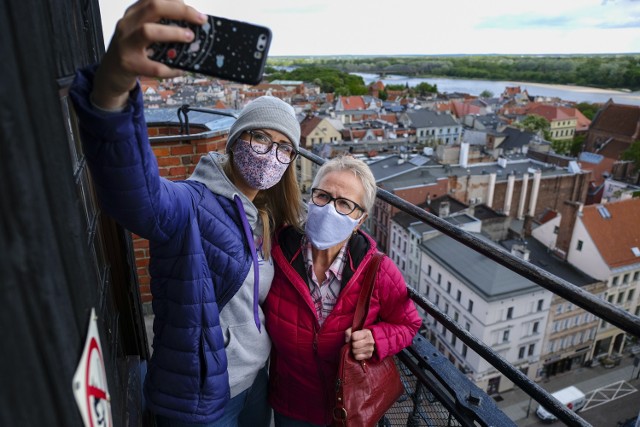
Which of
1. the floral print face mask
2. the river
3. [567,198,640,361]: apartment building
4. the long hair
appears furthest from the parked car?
the river

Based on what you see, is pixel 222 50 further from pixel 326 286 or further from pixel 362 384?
pixel 362 384

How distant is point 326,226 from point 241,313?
46 centimetres

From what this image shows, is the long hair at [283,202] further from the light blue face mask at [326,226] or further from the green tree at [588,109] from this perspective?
the green tree at [588,109]

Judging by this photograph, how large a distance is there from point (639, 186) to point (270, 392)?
1768 inches

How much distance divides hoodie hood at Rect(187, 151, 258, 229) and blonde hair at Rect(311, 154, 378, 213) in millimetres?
387

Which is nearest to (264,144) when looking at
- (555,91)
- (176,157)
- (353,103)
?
(176,157)

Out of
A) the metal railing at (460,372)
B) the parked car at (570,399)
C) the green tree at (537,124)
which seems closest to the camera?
the metal railing at (460,372)

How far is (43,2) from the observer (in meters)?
0.67

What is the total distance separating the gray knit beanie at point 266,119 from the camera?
1.54m

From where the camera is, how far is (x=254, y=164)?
61.1 inches

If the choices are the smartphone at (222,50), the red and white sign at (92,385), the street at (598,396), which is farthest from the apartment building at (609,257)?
the red and white sign at (92,385)

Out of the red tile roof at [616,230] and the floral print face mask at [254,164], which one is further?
the red tile roof at [616,230]

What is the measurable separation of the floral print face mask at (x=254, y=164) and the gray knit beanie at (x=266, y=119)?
0.16ft

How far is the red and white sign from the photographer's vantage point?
0.64 meters
